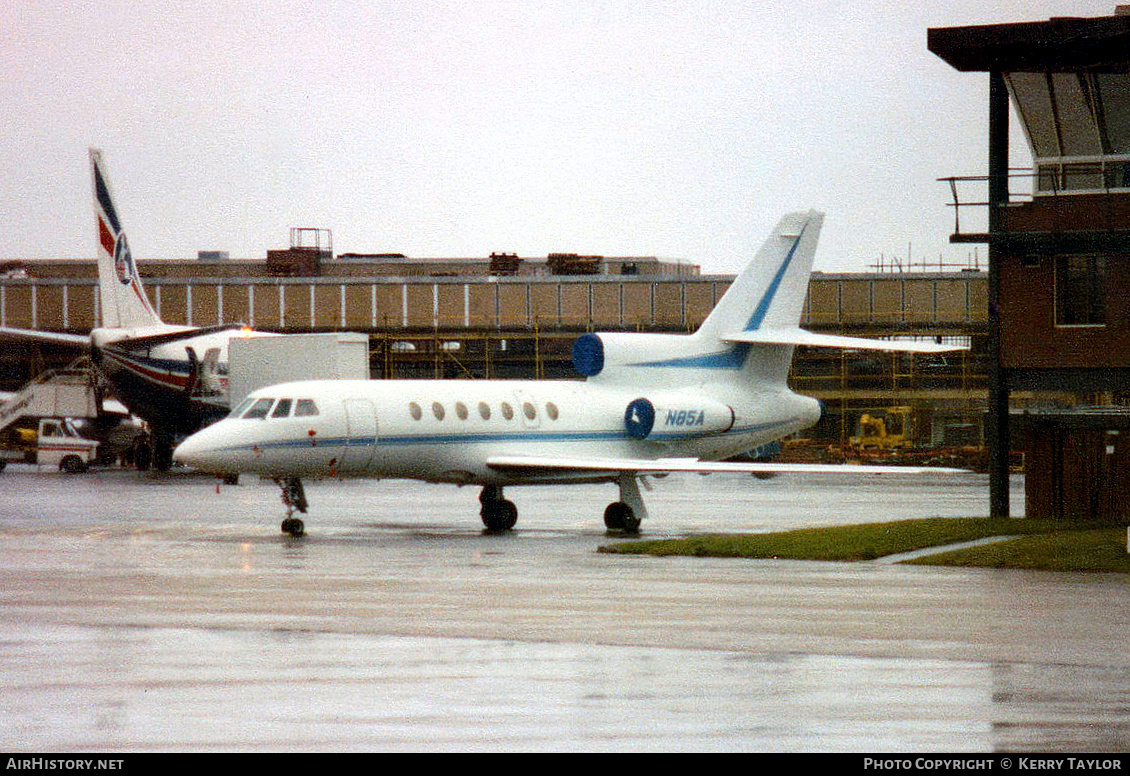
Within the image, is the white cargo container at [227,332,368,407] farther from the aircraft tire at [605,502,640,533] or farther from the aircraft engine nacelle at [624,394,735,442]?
the aircraft tire at [605,502,640,533]

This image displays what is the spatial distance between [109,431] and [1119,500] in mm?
49092

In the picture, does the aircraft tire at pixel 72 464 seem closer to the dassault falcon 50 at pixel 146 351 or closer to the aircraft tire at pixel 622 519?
the dassault falcon 50 at pixel 146 351

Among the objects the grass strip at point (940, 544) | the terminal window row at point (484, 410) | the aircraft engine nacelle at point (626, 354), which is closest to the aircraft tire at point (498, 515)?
the terminal window row at point (484, 410)

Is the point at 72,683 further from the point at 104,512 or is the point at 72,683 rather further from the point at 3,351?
the point at 3,351

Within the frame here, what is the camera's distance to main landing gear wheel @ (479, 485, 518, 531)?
31.3m

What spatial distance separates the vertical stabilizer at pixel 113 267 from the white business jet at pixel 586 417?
28.3m

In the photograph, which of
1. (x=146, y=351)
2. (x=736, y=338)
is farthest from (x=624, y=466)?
(x=146, y=351)

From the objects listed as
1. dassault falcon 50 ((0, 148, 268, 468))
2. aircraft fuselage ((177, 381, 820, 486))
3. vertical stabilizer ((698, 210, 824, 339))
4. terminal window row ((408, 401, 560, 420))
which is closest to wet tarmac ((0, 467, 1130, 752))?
aircraft fuselage ((177, 381, 820, 486))

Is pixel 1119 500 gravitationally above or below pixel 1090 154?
below

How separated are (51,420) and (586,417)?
3842 cm

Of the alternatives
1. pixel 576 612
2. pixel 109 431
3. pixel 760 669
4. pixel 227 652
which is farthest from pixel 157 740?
pixel 109 431

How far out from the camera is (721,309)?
1372 inches

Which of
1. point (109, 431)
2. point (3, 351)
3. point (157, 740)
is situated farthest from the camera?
point (3, 351)

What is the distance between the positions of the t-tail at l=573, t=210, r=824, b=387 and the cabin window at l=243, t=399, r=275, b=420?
24.5 ft
